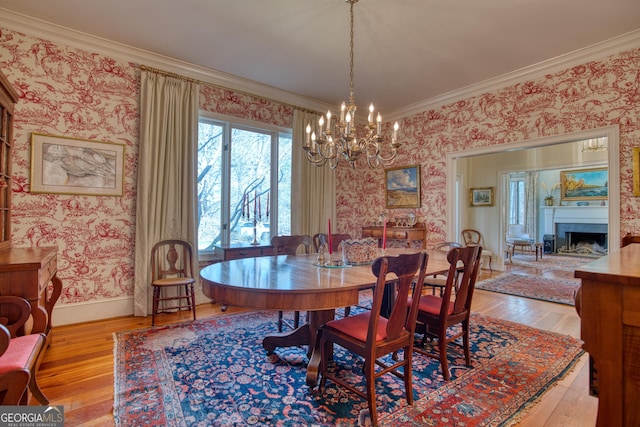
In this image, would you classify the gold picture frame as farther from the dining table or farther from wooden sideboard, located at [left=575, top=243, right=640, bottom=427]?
wooden sideboard, located at [left=575, top=243, right=640, bottom=427]

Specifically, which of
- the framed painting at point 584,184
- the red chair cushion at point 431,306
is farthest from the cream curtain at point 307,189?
the framed painting at point 584,184

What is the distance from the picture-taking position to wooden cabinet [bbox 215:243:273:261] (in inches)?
144

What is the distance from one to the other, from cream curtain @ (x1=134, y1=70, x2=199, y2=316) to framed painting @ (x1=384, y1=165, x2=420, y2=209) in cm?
321

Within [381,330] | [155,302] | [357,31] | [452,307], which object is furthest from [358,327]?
[357,31]

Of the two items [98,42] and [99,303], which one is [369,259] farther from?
[98,42]

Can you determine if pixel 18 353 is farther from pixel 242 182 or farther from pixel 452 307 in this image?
pixel 242 182

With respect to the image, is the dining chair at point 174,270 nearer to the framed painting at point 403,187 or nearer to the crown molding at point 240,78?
the crown molding at point 240,78

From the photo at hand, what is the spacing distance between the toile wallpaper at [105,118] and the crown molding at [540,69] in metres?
0.07

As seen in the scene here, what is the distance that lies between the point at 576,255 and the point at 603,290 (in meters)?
9.81

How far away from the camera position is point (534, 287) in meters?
→ 4.61

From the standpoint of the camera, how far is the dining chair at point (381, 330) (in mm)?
1540

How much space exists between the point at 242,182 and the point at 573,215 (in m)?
9.45

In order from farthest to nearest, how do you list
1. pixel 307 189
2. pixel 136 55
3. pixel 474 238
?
pixel 474 238, pixel 307 189, pixel 136 55

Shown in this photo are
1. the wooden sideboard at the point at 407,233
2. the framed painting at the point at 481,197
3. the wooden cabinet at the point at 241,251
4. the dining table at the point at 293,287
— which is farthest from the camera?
the framed painting at the point at 481,197
